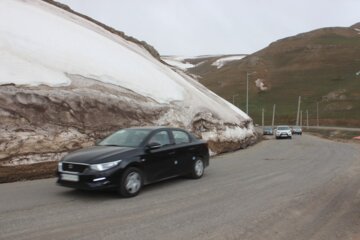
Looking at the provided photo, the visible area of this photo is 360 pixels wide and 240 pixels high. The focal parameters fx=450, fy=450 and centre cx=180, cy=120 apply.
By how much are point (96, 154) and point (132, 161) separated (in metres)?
0.76

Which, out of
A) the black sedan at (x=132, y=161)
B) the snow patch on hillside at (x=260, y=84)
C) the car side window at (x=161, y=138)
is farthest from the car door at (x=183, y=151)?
the snow patch on hillside at (x=260, y=84)

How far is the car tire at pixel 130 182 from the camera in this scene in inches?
352

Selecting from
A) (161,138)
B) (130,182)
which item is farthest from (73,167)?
(161,138)

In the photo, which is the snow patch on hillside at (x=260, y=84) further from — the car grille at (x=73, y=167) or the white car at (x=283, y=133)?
the car grille at (x=73, y=167)

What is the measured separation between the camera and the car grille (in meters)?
8.73

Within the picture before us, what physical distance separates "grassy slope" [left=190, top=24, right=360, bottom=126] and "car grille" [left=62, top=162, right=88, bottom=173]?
88188 millimetres

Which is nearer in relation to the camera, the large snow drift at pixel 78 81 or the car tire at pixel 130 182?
the car tire at pixel 130 182

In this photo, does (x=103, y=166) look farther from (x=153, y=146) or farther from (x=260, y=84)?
(x=260, y=84)

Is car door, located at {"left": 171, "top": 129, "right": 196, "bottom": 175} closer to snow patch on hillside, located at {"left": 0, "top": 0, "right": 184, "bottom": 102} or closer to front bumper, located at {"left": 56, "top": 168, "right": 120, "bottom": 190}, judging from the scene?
front bumper, located at {"left": 56, "top": 168, "right": 120, "bottom": 190}

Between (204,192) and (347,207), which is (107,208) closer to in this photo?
(204,192)

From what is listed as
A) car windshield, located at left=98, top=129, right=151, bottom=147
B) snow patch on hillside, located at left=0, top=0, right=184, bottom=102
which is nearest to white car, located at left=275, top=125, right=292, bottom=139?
snow patch on hillside, located at left=0, top=0, right=184, bottom=102

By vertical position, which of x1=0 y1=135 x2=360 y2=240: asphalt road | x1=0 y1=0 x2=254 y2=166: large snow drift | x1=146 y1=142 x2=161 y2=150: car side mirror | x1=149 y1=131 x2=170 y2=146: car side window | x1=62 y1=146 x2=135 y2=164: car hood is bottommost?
x1=0 y1=135 x2=360 y2=240: asphalt road

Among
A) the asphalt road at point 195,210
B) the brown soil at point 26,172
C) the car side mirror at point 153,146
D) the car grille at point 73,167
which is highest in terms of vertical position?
the car side mirror at point 153,146

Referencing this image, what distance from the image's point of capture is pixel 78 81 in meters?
17.2
